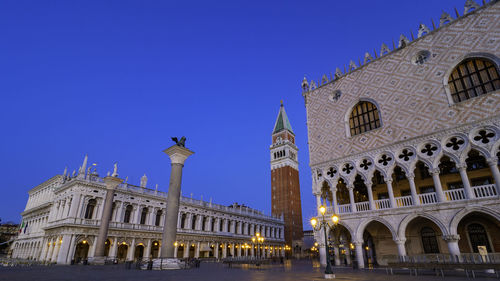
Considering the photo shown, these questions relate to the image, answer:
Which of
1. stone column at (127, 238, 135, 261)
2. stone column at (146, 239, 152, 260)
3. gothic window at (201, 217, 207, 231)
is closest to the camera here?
stone column at (127, 238, 135, 261)

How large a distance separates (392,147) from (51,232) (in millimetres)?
38412

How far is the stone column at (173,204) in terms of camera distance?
17.5m

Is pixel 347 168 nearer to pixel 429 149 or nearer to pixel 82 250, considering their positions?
pixel 429 149

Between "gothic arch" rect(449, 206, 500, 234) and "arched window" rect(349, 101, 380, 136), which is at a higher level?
"arched window" rect(349, 101, 380, 136)

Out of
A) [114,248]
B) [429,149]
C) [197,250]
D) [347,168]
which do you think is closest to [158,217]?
[114,248]

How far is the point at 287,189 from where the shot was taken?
6109cm

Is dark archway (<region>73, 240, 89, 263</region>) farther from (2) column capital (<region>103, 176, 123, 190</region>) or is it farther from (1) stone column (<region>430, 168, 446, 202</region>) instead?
(1) stone column (<region>430, 168, 446, 202</region>)

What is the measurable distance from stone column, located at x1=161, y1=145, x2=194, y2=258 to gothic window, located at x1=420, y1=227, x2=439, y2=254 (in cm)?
1757

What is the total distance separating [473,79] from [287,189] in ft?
155

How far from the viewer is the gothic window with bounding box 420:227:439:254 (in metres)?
17.8

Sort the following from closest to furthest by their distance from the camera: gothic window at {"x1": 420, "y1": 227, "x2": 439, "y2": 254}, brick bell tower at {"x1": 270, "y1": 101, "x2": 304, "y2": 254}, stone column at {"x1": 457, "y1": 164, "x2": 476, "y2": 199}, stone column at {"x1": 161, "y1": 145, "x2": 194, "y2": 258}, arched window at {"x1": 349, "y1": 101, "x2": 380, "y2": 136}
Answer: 1. stone column at {"x1": 457, "y1": 164, "x2": 476, "y2": 199}
2. stone column at {"x1": 161, "y1": 145, "x2": 194, "y2": 258}
3. gothic window at {"x1": 420, "y1": 227, "x2": 439, "y2": 254}
4. arched window at {"x1": 349, "y1": 101, "x2": 380, "y2": 136}
5. brick bell tower at {"x1": 270, "y1": 101, "x2": 304, "y2": 254}

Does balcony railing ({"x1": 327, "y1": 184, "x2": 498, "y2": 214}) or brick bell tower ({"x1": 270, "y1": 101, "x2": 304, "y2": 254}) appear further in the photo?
brick bell tower ({"x1": 270, "y1": 101, "x2": 304, "y2": 254})

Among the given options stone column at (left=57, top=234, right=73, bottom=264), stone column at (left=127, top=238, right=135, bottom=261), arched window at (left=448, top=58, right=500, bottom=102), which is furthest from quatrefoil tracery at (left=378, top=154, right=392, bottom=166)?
stone column at (left=57, top=234, right=73, bottom=264)

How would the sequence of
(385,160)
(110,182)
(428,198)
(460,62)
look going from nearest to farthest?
(428,198) → (460,62) → (385,160) → (110,182)
